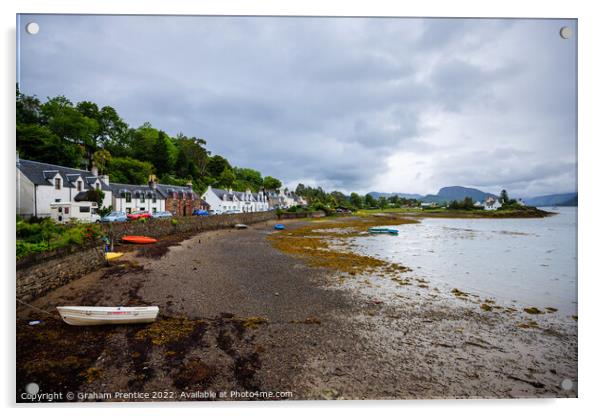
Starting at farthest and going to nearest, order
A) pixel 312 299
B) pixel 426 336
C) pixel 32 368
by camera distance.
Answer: pixel 312 299
pixel 426 336
pixel 32 368

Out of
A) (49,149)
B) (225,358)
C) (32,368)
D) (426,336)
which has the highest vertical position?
(49,149)

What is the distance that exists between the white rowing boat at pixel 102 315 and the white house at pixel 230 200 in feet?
70.6

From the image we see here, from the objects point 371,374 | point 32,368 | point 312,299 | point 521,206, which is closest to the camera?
point 32,368

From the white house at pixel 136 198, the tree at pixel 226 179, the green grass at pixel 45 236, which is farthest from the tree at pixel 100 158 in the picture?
the tree at pixel 226 179

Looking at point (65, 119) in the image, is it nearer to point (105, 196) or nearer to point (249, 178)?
point (105, 196)

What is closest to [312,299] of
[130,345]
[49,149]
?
[130,345]

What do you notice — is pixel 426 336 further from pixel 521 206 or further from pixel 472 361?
pixel 521 206

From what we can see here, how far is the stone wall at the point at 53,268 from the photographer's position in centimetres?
286

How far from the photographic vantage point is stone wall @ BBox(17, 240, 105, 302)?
113 inches

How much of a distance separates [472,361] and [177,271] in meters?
5.66

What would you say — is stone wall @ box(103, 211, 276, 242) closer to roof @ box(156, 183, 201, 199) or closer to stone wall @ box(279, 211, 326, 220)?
roof @ box(156, 183, 201, 199)

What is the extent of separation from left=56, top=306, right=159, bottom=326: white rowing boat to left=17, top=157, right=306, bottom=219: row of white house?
1127 mm

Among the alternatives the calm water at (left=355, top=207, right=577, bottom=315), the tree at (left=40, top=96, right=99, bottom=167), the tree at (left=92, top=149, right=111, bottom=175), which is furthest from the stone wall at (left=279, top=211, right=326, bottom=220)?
the tree at (left=40, top=96, right=99, bottom=167)

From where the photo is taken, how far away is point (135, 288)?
4125 millimetres
